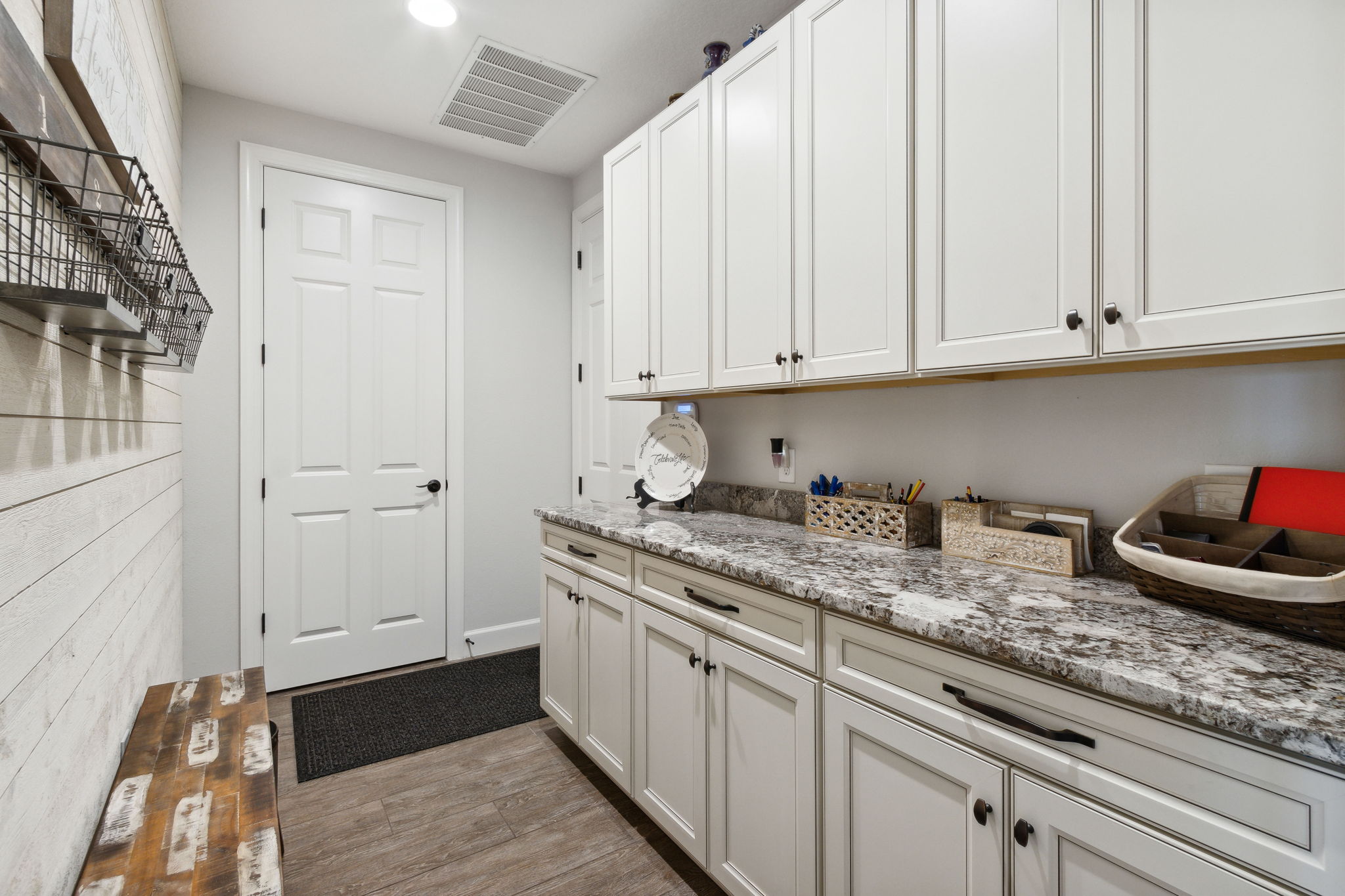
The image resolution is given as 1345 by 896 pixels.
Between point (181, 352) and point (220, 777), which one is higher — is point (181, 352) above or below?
above

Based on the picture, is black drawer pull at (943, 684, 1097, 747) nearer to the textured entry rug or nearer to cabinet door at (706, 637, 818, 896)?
cabinet door at (706, 637, 818, 896)

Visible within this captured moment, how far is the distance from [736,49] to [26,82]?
7.54 ft

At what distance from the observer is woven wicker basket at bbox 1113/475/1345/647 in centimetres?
89

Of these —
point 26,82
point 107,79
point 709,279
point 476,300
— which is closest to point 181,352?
point 107,79

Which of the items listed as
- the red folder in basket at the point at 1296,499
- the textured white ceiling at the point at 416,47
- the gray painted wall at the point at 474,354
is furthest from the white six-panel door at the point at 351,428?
the red folder in basket at the point at 1296,499

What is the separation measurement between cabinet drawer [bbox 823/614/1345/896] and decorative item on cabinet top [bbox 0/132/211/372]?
132 centimetres

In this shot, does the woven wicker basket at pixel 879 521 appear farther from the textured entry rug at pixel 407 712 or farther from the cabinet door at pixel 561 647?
the textured entry rug at pixel 407 712

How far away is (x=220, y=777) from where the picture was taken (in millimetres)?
1223

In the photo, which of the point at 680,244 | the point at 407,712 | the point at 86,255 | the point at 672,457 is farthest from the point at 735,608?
the point at 407,712

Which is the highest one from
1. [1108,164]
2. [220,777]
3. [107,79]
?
[107,79]

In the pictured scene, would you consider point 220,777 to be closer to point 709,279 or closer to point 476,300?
point 709,279

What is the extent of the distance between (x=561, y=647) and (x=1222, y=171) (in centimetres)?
223

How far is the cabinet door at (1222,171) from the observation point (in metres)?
0.91

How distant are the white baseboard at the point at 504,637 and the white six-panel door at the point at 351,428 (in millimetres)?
179
